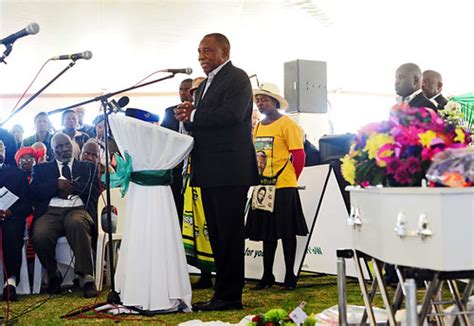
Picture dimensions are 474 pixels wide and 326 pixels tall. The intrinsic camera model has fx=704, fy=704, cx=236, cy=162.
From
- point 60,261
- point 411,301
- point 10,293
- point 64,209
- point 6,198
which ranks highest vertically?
point 6,198

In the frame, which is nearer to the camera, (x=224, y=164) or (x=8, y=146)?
(x=224, y=164)

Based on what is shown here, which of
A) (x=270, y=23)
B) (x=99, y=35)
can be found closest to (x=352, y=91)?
(x=270, y=23)

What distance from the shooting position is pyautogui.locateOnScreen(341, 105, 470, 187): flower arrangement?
94.7 inches

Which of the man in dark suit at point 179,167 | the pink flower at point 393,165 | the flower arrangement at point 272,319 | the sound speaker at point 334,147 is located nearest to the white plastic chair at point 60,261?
the man in dark suit at point 179,167

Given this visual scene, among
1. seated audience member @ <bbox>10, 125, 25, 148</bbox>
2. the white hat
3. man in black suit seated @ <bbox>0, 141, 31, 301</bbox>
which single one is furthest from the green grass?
seated audience member @ <bbox>10, 125, 25, 148</bbox>

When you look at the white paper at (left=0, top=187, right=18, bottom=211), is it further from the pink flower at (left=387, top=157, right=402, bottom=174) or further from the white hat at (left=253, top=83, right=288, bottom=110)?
the pink flower at (left=387, top=157, right=402, bottom=174)

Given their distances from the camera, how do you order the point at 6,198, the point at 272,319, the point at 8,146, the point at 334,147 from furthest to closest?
the point at 334,147 → the point at 8,146 → the point at 6,198 → the point at 272,319

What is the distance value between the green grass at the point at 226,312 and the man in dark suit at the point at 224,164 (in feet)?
0.60

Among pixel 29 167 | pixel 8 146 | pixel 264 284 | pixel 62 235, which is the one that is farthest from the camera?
pixel 29 167

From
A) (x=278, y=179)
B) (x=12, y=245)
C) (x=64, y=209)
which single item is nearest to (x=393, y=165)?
(x=278, y=179)

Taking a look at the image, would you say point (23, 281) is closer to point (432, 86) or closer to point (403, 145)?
point (432, 86)

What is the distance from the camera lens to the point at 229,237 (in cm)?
409

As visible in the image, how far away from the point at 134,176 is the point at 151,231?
13.6 inches

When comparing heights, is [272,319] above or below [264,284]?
above
